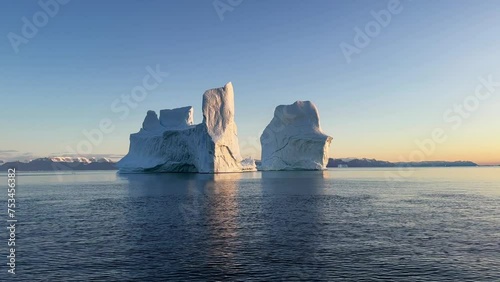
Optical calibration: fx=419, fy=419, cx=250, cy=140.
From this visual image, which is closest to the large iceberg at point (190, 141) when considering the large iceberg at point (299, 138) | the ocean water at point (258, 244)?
the large iceberg at point (299, 138)

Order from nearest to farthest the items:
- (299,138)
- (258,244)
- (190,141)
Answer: (258,244) → (190,141) → (299,138)

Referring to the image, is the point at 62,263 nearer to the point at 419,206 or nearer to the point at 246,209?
the point at 246,209

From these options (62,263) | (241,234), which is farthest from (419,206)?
(62,263)

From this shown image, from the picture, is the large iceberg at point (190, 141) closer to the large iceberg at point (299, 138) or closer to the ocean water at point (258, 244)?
the large iceberg at point (299, 138)

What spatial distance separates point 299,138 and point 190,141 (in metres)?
27.5

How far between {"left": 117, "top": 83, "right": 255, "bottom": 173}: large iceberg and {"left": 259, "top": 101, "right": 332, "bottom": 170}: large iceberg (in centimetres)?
1039

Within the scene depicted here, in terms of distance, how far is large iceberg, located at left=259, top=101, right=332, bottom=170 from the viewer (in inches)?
3716

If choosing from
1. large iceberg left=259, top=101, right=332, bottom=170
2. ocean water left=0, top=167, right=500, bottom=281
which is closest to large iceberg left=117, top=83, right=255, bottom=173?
large iceberg left=259, top=101, right=332, bottom=170

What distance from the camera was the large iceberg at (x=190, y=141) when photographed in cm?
7294

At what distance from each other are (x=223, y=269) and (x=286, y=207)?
50.3ft

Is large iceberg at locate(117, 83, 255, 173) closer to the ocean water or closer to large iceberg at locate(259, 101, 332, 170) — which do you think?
large iceberg at locate(259, 101, 332, 170)

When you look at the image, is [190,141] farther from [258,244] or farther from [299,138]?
[258,244]

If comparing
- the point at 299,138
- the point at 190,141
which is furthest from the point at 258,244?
the point at 299,138

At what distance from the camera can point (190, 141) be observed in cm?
7756
